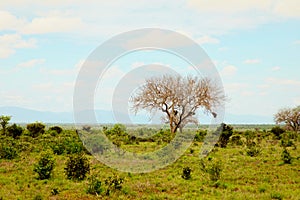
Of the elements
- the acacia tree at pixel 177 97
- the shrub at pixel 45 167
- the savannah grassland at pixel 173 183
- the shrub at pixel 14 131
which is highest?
the acacia tree at pixel 177 97

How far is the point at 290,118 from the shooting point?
70125mm

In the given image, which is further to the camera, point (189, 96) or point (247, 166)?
point (189, 96)

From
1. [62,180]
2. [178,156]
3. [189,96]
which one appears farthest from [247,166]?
[189,96]

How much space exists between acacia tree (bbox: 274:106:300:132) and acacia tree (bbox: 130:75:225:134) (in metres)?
32.3

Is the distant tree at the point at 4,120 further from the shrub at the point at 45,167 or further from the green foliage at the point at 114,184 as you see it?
the green foliage at the point at 114,184

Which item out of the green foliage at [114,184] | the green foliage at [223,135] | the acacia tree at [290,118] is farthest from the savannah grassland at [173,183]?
the acacia tree at [290,118]

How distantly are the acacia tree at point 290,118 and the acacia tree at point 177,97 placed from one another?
32.3 m

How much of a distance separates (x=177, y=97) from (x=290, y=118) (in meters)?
37.2

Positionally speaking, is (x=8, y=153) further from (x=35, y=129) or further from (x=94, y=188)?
(x=35, y=129)

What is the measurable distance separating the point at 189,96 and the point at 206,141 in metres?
6.15

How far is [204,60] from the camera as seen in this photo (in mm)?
20578

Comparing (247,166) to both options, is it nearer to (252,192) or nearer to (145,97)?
(252,192)

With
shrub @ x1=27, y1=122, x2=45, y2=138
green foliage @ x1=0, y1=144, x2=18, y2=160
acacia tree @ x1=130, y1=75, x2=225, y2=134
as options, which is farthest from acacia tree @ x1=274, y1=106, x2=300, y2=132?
green foliage @ x1=0, y1=144, x2=18, y2=160

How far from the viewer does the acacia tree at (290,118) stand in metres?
69.4
